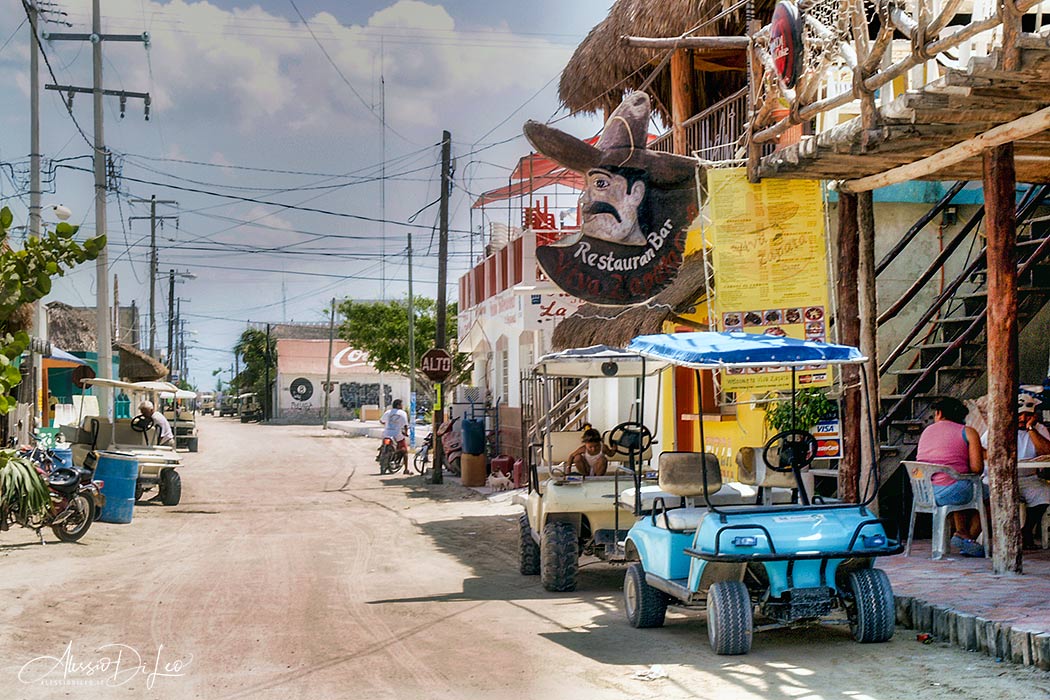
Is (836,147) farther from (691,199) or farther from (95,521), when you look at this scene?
(95,521)

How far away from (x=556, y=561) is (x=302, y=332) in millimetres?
89569

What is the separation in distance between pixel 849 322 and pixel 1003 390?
2613 millimetres

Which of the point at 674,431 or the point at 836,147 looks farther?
the point at 674,431

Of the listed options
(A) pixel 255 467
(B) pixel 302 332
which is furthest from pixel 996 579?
(B) pixel 302 332

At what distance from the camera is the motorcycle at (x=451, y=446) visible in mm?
A: 27672

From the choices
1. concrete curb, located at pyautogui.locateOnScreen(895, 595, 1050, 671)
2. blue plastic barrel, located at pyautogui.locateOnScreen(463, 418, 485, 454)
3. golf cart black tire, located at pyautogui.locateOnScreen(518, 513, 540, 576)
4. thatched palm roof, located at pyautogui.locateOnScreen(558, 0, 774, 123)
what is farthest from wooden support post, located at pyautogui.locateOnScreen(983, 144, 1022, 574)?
blue plastic barrel, located at pyautogui.locateOnScreen(463, 418, 485, 454)

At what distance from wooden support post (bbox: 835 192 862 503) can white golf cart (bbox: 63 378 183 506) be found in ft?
42.9

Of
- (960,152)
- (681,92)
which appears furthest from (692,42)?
(960,152)

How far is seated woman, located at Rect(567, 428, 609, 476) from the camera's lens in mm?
11914

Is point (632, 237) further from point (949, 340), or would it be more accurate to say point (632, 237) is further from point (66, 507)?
point (66, 507)

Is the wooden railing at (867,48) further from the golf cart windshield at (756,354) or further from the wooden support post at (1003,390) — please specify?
the golf cart windshield at (756,354)

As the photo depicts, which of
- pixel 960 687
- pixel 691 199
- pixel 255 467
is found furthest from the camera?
pixel 255 467

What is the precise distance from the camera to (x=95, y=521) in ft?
56.9

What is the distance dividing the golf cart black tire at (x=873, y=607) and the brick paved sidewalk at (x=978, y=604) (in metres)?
0.46
